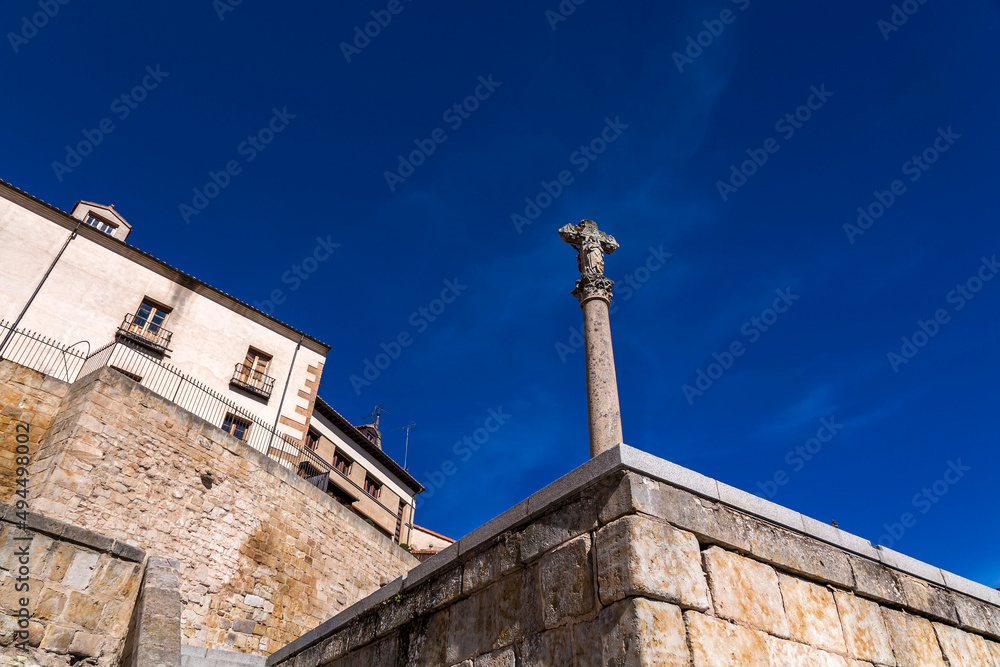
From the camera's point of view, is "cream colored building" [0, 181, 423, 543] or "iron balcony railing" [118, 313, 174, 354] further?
"iron balcony railing" [118, 313, 174, 354]

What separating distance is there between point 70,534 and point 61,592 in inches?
21.9

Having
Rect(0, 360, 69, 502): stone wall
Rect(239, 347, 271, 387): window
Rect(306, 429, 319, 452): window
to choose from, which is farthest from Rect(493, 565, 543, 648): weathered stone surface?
Rect(306, 429, 319, 452): window

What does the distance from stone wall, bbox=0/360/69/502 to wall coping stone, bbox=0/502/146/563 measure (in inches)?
250

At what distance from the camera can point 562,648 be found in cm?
332

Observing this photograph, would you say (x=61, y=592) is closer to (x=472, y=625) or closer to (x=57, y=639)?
(x=57, y=639)

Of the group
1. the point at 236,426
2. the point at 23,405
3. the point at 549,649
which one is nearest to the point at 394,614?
the point at 549,649

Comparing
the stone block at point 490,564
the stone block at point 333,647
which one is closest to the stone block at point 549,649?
the stone block at point 490,564

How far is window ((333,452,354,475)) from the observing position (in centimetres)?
2678

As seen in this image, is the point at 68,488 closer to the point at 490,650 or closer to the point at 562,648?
the point at 490,650

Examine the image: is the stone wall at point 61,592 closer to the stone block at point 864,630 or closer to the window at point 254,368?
the stone block at point 864,630

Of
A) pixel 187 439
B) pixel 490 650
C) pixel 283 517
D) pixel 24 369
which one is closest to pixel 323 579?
pixel 283 517

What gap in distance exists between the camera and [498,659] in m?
3.75

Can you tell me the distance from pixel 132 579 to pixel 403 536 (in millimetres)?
23777

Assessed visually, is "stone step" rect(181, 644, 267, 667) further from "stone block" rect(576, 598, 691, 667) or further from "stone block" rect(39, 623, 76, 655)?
"stone block" rect(576, 598, 691, 667)
